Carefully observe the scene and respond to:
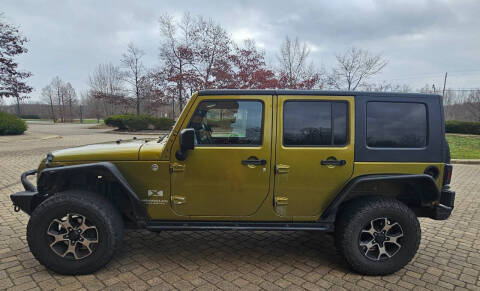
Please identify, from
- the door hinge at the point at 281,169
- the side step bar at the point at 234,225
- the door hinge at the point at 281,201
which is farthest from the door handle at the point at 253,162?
the side step bar at the point at 234,225

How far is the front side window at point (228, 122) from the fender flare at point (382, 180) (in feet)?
3.36

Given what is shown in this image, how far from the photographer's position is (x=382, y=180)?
2.81 meters

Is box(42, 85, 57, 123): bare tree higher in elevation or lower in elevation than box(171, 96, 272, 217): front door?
higher

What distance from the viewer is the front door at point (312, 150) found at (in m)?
2.79

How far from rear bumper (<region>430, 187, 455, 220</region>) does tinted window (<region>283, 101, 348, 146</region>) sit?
1237 mm

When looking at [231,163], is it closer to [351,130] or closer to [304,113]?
[304,113]

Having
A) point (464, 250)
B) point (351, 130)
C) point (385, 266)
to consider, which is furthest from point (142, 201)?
point (464, 250)

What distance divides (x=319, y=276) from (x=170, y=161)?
195 centimetres

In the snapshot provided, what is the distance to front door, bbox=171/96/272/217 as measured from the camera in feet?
9.10

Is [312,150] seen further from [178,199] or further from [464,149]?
[464,149]

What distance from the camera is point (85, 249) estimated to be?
282 centimetres

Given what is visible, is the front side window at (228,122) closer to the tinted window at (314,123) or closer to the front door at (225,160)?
the front door at (225,160)

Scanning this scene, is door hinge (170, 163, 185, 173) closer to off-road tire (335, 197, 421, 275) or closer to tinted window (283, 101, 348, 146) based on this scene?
tinted window (283, 101, 348, 146)

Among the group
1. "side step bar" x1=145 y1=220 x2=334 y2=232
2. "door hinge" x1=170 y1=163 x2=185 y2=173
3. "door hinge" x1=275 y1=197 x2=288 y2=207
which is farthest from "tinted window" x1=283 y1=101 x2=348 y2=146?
"door hinge" x1=170 y1=163 x2=185 y2=173
